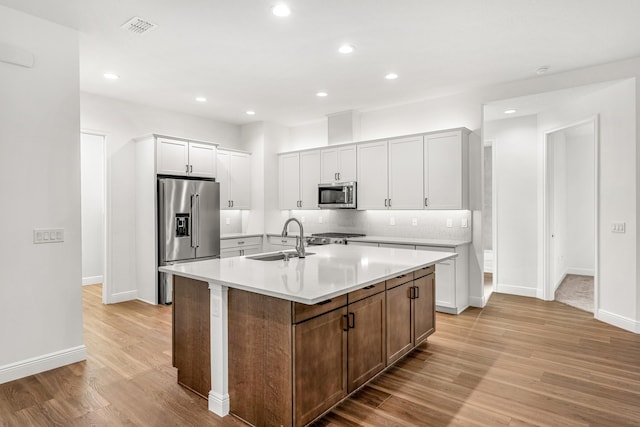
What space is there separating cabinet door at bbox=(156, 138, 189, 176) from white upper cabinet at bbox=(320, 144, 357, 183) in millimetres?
2178

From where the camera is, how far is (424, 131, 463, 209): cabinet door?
15.4 ft

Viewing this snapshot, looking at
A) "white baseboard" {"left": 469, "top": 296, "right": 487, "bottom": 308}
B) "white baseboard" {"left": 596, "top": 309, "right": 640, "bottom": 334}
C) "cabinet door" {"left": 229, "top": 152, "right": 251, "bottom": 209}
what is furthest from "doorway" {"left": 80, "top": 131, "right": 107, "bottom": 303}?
"white baseboard" {"left": 596, "top": 309, "right": 640, "bottom": 334}

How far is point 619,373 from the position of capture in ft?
9.57

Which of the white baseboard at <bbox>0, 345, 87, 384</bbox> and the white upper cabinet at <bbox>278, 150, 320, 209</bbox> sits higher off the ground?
the white upper cabinet at <bbox>278, 150, 320, 209</bbox>

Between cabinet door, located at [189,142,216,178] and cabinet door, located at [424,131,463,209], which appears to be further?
cabinet door, located at [189,142,216,178]

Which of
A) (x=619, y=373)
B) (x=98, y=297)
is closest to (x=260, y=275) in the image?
(x=619, y=373)

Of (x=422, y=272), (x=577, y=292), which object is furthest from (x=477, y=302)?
(x=577, y=292)

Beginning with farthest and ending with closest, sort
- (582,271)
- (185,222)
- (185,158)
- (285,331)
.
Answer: (582,271) < (185,158) < (185,222) < (285,331)

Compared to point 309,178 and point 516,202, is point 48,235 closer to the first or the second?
point 309,178

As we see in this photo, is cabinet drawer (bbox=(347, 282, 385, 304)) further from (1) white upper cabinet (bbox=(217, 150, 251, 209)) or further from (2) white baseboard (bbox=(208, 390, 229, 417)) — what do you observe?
(1) white upper cabinet (bbox=(217, 150, 251, 209))

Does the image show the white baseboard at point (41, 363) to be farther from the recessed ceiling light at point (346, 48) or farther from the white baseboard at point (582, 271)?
the white baseboard at point (582, 271)

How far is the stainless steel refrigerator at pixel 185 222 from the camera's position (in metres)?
5.07

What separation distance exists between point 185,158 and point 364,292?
4.01 metres

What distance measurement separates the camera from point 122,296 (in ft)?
17.3
